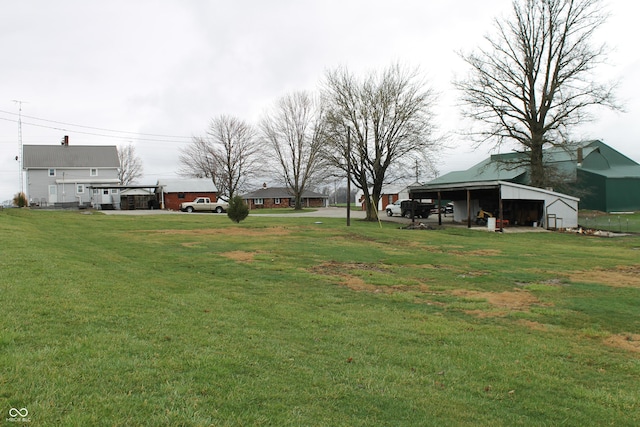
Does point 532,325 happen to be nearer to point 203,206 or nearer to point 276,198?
point 203,206

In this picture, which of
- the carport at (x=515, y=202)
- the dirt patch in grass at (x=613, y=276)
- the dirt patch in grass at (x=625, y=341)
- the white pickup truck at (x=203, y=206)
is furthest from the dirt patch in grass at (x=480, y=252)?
the white pickup truck at (x=203, y=206)

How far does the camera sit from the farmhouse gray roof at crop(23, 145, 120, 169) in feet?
172

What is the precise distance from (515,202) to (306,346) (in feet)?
120

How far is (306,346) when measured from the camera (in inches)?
221

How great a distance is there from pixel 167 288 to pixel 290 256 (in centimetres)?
665

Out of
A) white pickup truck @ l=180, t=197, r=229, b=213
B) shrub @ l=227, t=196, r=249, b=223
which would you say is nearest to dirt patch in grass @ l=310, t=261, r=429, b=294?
shrub @ l=227, t=196, r=249, b=223

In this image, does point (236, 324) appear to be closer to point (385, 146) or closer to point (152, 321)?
point (152, 321)

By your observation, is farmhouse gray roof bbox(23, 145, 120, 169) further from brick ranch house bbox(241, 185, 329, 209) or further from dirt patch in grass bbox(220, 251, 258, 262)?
dirt patch in grass bbox(220, 251, 258, 262)

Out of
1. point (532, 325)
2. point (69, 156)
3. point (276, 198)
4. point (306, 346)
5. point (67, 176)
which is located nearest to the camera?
point (306, 346)

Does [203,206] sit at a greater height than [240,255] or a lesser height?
greater

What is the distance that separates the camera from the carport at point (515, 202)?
32500mm

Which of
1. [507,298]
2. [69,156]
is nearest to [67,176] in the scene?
[69,156]

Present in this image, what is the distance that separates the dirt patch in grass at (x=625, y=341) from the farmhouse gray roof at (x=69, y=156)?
5785 centimetres

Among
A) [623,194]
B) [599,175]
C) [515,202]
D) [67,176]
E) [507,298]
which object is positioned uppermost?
[67,176]
